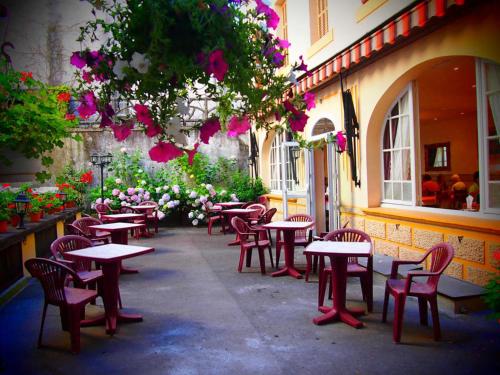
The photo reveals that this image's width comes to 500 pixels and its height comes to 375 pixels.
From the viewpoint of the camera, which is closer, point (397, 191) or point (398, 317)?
point (398, 317)

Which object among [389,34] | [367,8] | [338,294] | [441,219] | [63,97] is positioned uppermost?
[367,8]

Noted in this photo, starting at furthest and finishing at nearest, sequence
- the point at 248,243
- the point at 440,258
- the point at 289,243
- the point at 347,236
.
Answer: the point at 248,243, the point at 289,243, the point at 347,236, the point at 440,258

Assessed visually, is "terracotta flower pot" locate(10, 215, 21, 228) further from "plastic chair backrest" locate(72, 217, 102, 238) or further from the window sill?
the window sill

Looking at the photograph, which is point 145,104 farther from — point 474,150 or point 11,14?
point 474,150

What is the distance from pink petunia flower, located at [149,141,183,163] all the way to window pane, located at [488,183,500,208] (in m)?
4.64

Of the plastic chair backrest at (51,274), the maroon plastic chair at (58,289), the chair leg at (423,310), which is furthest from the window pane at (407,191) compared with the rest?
the plastic chair backrest at (51,274)

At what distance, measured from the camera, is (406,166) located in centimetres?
665

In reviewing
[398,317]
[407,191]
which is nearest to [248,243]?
[407,191]

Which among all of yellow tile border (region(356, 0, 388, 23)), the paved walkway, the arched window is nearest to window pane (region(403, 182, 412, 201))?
the arched window

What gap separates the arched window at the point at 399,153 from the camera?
654cm

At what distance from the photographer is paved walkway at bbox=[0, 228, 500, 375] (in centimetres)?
346

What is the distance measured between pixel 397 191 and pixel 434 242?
141 centimetres

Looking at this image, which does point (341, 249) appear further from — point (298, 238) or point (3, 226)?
point (3, 226)

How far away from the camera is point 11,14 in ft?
5.29
